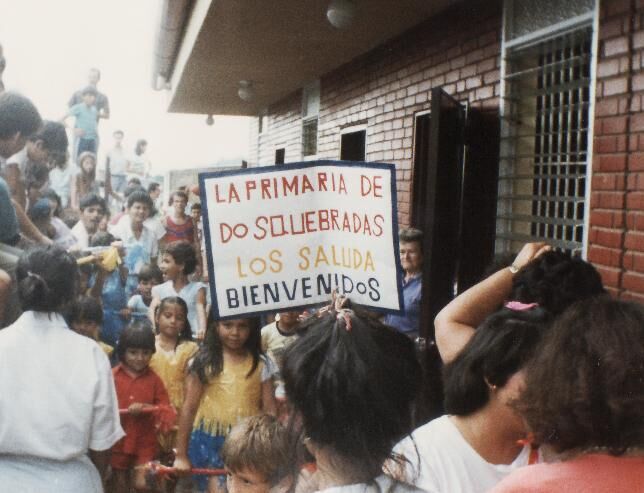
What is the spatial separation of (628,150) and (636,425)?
226 cm

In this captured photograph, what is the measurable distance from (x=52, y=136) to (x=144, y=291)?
3.79ft

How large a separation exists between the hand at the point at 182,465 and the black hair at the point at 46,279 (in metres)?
0.83

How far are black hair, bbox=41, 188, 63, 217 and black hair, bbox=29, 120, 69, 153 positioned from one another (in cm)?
26

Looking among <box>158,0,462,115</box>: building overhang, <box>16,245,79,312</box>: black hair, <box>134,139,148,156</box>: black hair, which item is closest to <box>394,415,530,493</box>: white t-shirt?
<box>16,245,79,312</box>: black hair

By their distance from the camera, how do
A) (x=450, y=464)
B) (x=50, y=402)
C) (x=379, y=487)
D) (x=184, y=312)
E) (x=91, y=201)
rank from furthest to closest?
(x=91, y=201) → (x=184, y=312) → (x=50, y=402) → (x=450, y=464) → (x=379, y=487)

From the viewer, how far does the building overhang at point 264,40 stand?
4738mm

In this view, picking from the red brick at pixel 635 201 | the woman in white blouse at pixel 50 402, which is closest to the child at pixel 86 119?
the woman in white blouse at pixel 50 402

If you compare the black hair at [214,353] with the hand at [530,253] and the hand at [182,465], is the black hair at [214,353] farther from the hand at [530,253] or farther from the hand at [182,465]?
the hand at [530,253]

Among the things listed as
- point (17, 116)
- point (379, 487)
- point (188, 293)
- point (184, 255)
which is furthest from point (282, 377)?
point (184, 255)

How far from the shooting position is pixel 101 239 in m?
4.76

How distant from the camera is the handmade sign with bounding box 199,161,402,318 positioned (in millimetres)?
2242

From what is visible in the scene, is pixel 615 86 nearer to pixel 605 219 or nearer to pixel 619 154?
pixel 619 154

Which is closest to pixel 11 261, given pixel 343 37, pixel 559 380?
pixel 559 380

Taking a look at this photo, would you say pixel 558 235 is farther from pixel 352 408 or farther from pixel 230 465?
pixel 352 408
